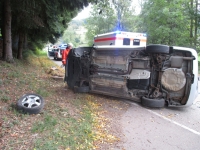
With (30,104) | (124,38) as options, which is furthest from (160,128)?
(124,38)

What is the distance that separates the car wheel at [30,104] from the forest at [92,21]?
505 cm

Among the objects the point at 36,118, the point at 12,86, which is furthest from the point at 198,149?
the point at 12,86

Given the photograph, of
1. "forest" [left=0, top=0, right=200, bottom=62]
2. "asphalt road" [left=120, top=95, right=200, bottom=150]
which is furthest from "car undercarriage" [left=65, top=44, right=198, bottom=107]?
"forest" [left=0, top=0, right=200, bottom=62]

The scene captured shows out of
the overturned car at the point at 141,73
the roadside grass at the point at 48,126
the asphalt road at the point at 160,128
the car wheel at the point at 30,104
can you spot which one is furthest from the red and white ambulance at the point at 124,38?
the car wheel at the point at 30,104

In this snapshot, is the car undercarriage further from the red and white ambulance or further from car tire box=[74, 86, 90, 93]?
the red and white ambulance

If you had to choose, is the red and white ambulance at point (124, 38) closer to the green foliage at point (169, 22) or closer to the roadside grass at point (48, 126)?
the roadside grass at point (48, 126)

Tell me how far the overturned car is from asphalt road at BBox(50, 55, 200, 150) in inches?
13.6

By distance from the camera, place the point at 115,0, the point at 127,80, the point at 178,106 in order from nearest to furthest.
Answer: the point at 178,106 < the point at 127,80 < the point at 115,0

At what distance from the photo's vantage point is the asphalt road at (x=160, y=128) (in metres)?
3.39

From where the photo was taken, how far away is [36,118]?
12.6 ft

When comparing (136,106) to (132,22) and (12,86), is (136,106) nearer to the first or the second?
(12,86)

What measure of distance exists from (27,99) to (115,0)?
6.78 meters

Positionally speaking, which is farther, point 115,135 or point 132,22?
point 132,22

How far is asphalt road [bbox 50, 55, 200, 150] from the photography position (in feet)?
11.1
